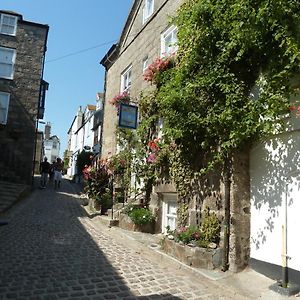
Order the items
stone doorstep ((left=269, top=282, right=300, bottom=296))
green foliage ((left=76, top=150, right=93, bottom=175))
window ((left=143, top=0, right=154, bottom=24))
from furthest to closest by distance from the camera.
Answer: green foliage ((left=76, top=150, right=93, bottom=175)), window ((left=143, top=0, right=154, bottom=24)), stone doorstep ((left=269, top=282, right=300, bottom=296))

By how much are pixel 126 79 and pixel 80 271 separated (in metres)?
10.5

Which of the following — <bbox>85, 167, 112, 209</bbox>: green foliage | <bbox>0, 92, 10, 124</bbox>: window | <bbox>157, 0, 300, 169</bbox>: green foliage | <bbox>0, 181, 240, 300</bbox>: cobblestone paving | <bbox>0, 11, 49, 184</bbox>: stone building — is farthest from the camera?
<bbox>0, 92, 10, 124</bbox>: window

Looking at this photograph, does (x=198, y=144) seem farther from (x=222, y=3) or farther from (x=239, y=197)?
(x=222, y=3)

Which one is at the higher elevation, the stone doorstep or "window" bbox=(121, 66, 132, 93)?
"window" bbox=(121, 66, 132, 93)

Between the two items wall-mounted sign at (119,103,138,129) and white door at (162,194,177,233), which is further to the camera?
wall-mounted sign at (119,103,138,129)

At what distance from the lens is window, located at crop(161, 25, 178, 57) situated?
36.4 ft

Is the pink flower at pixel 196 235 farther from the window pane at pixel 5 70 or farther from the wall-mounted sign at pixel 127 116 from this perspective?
the window pane at pixel 5 70

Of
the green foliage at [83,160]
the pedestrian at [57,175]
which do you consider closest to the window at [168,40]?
the pedestrian at [57,175]

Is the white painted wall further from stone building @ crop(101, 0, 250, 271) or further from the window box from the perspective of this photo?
the window box

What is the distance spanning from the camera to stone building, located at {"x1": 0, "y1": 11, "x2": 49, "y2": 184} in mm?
20375

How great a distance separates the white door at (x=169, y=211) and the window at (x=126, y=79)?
6.52m

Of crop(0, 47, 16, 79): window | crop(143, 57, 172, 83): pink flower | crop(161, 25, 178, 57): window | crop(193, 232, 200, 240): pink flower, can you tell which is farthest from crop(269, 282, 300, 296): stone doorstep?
crop(0, 47, 16, 79): window

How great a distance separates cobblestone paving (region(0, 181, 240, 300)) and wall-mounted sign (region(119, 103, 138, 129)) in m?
3.39

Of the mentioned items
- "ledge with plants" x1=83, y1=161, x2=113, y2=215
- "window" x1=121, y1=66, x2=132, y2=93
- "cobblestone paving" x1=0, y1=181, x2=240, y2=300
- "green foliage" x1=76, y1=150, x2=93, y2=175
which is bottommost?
"cobblestone paving" x1=0, y1=181, x2=240, y2=300
